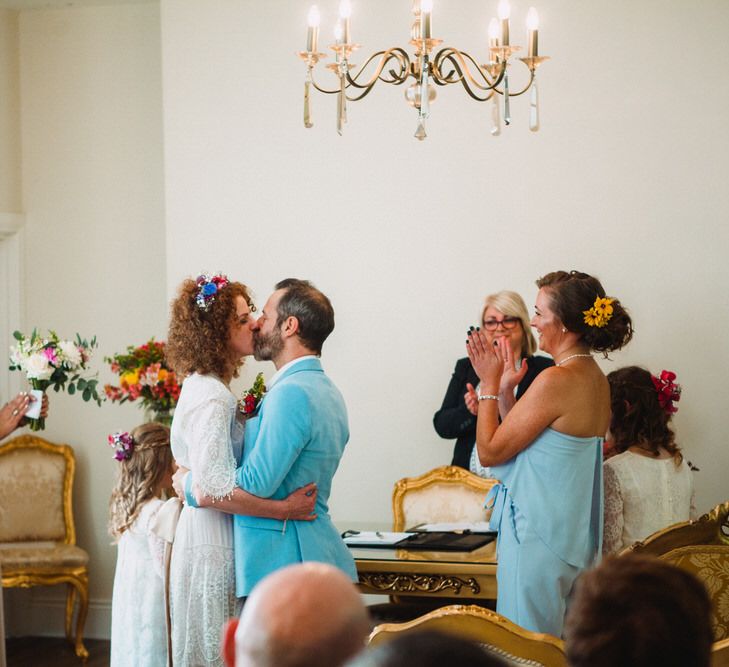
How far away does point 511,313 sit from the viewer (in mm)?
4938

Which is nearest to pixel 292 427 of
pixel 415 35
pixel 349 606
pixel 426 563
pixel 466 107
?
pixel 426 563

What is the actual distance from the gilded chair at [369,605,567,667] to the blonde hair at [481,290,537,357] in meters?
2.88

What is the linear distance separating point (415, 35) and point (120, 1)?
A: 336 centimetres

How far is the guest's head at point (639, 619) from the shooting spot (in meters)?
1.26

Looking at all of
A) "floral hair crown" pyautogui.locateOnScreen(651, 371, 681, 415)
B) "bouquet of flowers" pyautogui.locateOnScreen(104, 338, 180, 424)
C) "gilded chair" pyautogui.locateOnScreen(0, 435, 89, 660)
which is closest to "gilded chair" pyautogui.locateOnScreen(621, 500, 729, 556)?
"floral hair crown" pyautogui.locateOnScreen(651, 371, 681, 415)

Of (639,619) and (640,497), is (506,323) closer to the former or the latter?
(640,497)

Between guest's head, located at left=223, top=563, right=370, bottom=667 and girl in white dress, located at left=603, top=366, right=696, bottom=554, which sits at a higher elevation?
guest's head, located at left=223, top=563, right=370, bottom=667

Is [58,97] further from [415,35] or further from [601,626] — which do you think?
[601,626]

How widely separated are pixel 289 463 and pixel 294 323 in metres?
0.45

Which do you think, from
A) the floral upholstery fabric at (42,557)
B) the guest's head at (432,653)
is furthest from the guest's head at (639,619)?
the floral upholstery fabric at (42,557)

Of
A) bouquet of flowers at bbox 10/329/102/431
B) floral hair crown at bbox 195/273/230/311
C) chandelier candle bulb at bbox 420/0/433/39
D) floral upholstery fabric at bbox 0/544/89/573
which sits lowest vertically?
floral upholstery fabric at bbox 0/544/89/573

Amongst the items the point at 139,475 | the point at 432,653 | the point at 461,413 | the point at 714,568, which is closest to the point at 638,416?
the point at 714,568

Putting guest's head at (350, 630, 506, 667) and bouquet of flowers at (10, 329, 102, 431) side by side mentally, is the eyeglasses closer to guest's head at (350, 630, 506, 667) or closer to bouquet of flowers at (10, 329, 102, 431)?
bouquet of flowers at (10, 329, 102, 431)

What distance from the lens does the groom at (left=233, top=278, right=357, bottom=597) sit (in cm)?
311
